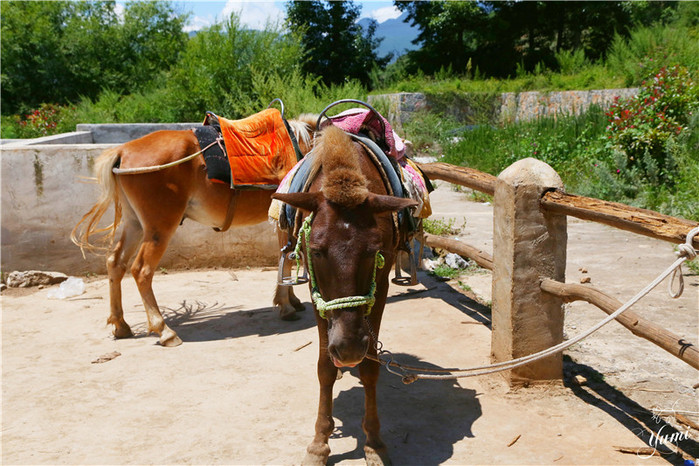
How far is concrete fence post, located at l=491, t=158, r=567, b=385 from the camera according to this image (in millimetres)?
3641

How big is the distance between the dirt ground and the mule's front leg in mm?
105

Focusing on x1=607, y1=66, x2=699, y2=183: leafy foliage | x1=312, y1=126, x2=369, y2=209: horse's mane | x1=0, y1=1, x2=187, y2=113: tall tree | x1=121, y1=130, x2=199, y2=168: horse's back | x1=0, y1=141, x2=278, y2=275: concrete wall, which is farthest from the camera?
x1=0, y1=1, x2=187, y2=113: tall tree

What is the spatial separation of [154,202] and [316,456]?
2940mm

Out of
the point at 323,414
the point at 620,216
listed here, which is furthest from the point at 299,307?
the point at 620,216

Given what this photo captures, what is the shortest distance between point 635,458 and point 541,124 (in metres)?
9.66

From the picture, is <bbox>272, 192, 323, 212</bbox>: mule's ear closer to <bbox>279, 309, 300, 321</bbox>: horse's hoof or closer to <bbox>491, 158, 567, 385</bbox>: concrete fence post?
<bbox>491, 158, 567, 385</bbox>: concrete fence post

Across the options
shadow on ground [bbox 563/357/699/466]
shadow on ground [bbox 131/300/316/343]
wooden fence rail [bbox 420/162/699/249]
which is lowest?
shadow on ground [bbox 131/300/316/343]

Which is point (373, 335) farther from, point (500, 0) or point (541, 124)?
point (500, 0)

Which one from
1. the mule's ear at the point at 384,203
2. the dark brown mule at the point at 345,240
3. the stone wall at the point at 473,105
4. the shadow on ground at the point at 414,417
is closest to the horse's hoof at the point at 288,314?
the shadow on ground at the point at 414,417

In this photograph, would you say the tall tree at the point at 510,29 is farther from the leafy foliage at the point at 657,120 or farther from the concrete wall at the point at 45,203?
the concrete wall at the point at 45,203

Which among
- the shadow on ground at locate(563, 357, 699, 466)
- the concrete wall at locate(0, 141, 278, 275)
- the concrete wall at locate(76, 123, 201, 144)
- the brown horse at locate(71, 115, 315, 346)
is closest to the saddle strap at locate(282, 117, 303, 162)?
→ the brown horse at locate(71, 115, 315, 346)

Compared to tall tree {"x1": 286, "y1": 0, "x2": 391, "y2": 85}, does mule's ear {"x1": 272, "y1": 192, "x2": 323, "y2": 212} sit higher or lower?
lower

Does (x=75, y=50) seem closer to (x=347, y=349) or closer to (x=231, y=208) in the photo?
(x=231, y=208)

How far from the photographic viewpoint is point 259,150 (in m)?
5.37
